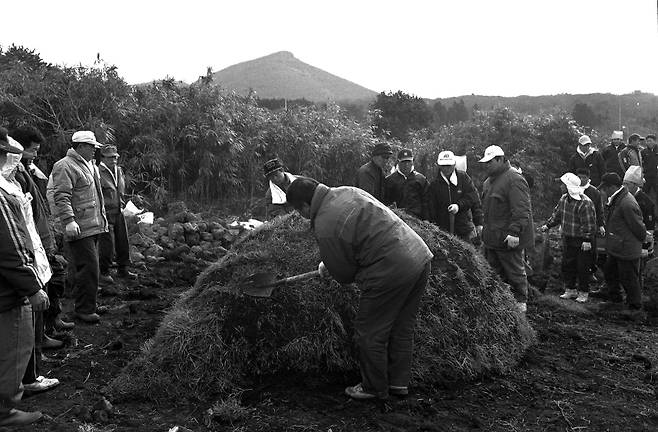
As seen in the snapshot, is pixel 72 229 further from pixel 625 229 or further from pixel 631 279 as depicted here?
pixel 631 279

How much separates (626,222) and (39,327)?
674 centimetres

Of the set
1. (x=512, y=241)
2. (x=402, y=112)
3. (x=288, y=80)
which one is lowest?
(x=512, y=241)

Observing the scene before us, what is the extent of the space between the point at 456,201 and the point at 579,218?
199 centimetres

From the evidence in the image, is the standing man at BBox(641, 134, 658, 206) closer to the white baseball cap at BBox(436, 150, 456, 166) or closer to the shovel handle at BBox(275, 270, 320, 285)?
the white baseball cap at BBox(436, 150, 456, 166)

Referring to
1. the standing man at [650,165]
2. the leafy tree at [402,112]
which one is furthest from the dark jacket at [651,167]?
the leafy tree at [402,112]

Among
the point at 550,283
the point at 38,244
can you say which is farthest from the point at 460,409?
the point at 550,283

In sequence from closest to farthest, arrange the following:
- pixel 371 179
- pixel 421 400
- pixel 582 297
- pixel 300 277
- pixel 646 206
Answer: pixel 421 400
pixel 300 277
pixel 371 179
pixel 582 297
pixel 646 206

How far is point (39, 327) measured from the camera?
4.61 m

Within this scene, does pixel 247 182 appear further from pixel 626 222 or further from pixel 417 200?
pixel 626 222

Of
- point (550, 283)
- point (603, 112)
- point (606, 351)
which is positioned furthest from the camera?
point (603, 112)

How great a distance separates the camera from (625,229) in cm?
730

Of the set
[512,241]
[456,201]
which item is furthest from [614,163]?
[512,241]

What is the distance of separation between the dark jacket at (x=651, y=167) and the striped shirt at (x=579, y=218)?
601 cm

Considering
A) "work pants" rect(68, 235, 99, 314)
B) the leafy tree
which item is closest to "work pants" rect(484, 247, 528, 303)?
"work pants" rect(68, 235, 99, 314)
